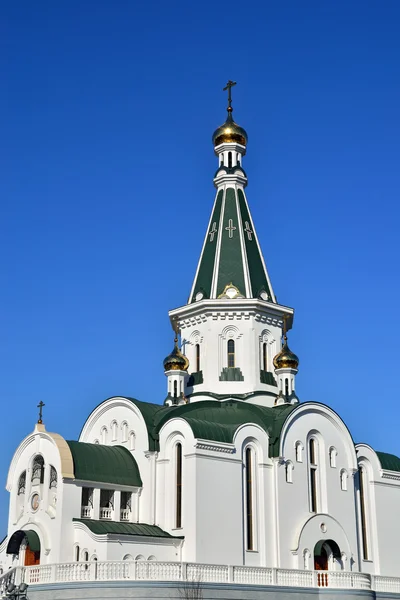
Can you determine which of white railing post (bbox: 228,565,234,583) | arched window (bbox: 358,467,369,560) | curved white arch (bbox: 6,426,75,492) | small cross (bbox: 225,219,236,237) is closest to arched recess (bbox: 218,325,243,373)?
small cross (bbox: 225,219,236,237)

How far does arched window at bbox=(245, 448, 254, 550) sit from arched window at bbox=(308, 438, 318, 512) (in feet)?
8.67

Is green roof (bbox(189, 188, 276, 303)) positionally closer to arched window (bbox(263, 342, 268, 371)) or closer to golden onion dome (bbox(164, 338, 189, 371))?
arched window (bbox(263, 342, 268, 371))

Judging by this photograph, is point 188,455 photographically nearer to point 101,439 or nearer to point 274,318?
point 101,439

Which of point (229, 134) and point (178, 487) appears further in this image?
point (229, 134)

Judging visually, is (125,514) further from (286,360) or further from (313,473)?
(286,360)

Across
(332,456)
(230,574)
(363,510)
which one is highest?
(332,456)

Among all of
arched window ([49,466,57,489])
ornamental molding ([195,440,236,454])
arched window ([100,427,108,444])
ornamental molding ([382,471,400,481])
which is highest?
arched window ([100,427,108,444])

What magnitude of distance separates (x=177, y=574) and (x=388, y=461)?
12497 millimetres

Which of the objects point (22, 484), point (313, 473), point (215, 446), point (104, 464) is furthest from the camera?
point (313, 473)

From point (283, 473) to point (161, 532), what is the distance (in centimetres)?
467

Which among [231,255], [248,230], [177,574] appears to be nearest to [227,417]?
[177,574]

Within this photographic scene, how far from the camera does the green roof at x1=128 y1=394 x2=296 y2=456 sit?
2894cm

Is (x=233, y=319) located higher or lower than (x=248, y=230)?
lower

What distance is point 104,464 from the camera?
95.1 ft
